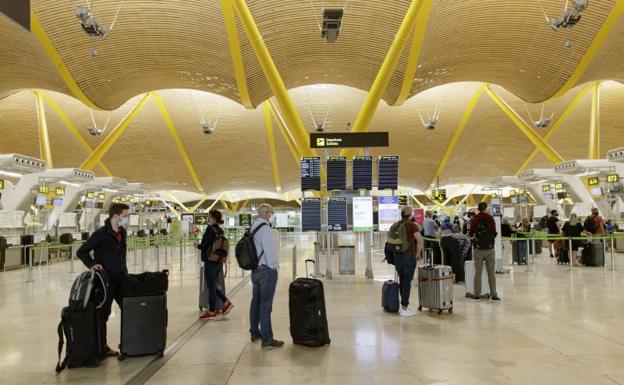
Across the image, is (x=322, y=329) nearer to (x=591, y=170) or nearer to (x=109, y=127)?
(x=591, y=170)

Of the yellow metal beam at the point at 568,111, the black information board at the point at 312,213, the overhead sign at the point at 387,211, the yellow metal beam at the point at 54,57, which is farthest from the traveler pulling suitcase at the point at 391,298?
the yellow metal beam at the point at 568,111

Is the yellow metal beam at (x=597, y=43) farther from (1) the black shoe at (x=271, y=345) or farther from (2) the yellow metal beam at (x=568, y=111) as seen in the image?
(1) the black shoe at (x=271, y=345)

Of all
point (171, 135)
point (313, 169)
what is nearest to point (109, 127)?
point (171, 135)

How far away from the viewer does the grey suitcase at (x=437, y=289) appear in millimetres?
7719

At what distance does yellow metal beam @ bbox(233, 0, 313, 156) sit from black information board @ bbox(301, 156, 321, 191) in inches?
257

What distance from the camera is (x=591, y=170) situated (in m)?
22.2

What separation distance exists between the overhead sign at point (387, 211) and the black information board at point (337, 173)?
1.11 m

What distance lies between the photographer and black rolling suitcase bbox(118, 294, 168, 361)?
532 cm

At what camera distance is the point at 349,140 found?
12547 mm

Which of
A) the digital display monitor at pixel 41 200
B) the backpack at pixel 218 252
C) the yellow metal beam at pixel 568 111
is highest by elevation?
the yellow metal beam at pixel 568 111

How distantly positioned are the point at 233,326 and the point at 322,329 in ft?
5.89

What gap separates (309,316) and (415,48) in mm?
15755

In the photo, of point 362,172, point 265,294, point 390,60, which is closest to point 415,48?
point 390,60

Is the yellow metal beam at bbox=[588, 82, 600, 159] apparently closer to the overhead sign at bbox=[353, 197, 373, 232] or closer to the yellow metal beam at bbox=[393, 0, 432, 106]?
the yellow metal beam at bbox=[393, 0, 432, 106]
